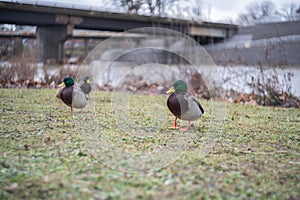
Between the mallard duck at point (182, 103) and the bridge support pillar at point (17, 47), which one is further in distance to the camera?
the bridge support pillar at point (17, 47)

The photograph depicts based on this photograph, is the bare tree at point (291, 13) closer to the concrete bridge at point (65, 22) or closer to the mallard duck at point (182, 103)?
the concrete bridge at point (65, 22)

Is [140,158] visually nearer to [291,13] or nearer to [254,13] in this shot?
[291,13]

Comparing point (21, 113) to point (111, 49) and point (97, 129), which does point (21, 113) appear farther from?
point (111, 49)

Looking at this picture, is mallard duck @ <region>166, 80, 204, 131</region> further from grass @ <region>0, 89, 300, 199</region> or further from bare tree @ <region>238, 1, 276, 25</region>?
bare tree @ <region>238, 1, 276, 25</region>

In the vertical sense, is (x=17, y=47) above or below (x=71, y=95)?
above

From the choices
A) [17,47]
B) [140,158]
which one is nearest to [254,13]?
[17,47]

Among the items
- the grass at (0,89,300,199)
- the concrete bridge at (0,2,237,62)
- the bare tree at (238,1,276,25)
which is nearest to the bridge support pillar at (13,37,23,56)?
the concrete bridge at (0,2,237,62)

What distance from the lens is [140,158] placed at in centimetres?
318

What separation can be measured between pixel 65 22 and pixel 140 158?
11.2 metres

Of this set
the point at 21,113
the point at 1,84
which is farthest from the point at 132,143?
the point at 1,84

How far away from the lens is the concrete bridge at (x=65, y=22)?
39.7ft

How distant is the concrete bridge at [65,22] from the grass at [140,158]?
703cm

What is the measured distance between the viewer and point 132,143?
3.76m

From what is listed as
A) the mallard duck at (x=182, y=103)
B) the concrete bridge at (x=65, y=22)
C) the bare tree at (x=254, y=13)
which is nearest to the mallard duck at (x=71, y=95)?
the mallard duck at (x=182, y=103)
